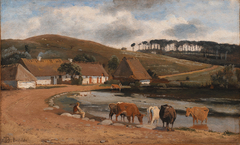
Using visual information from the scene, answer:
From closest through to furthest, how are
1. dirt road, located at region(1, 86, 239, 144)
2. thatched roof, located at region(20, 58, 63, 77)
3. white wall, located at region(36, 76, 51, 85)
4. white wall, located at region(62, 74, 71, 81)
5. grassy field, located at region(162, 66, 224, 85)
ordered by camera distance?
dirt road, located at region(1, 86, 239, 144), grassy field, located at region(162, 66, 224, 85), thatched roof, located at region(20, 58, 63, 77), white wall, located at region(36, 76, 51, 85), white wall, located at region(62, 74, 71, 81)

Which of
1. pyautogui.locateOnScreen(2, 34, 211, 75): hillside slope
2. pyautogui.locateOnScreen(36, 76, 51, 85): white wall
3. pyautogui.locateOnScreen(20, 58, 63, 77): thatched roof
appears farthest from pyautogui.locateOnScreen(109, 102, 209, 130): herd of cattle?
pyautogui.locateOnScreen(36, 76, 51, 85): white wall

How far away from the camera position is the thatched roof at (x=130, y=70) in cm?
749

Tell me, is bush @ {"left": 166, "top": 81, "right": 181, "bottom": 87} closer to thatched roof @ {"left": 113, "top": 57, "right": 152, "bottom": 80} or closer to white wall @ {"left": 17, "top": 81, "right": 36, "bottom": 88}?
thatched roof @ {"left": 113, "top": 57, "right": 152, "bottom": 80}

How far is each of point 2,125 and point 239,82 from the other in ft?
29.3

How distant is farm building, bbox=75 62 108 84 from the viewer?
26.0 ft

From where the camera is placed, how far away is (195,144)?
18.3 ft

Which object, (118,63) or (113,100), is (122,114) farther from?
(118,63)

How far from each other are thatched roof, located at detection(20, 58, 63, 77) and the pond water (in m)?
2.23

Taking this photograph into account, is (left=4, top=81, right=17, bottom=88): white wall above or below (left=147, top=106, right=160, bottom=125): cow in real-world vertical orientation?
above

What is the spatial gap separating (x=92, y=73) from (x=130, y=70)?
1.73 meters

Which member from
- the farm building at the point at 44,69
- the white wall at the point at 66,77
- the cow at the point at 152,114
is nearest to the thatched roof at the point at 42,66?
the farm building at the point at 44,69

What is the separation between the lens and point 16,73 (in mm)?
7723

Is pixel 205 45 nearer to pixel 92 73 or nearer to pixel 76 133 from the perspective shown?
pixel 92 73

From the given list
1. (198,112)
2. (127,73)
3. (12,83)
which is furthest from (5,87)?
(198,112)
